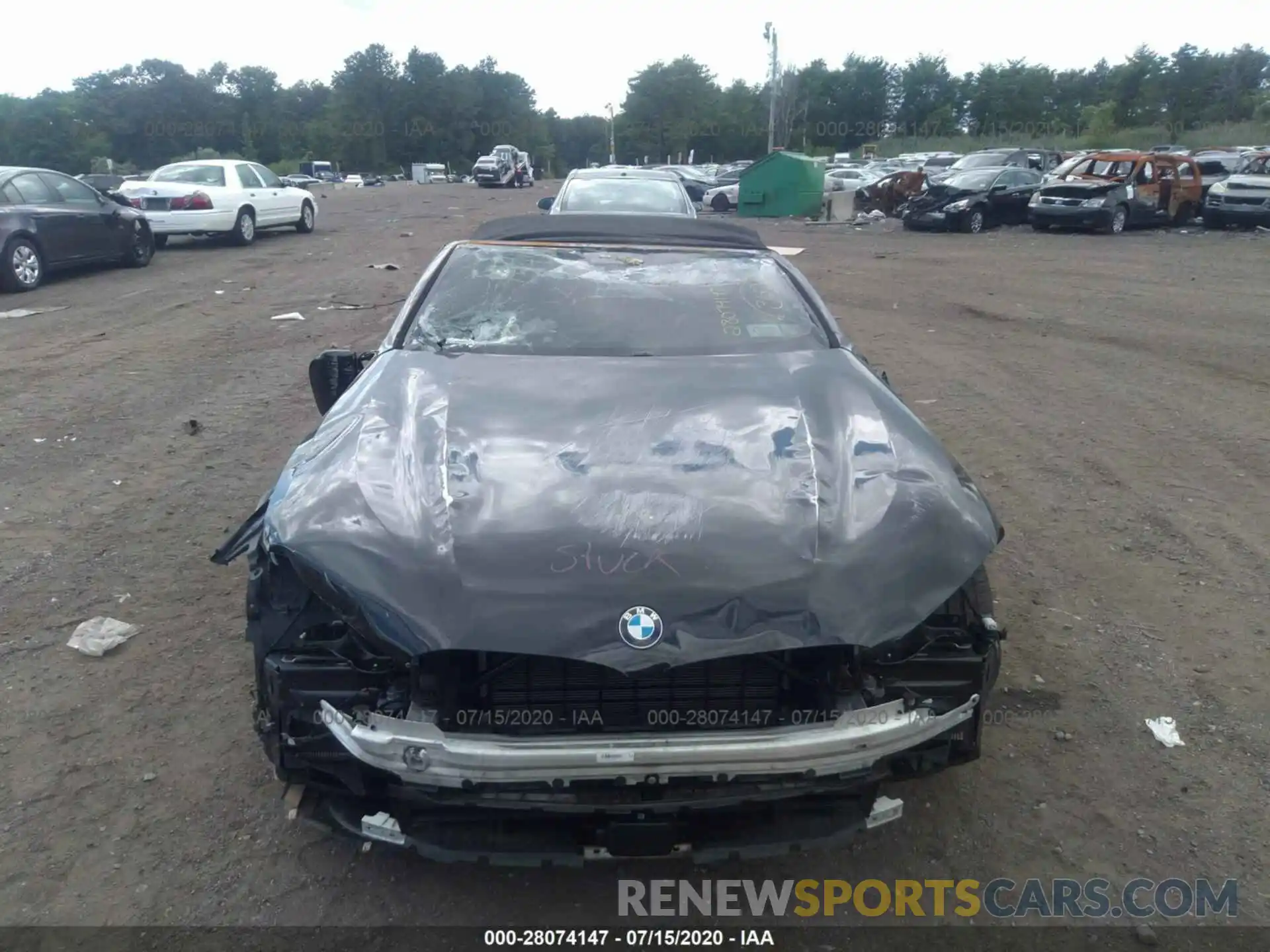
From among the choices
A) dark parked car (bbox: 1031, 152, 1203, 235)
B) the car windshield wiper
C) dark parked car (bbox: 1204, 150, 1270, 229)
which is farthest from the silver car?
dark parked car (bbox: 1204, 150, 1270, 229)

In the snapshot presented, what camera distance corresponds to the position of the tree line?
2388 inches

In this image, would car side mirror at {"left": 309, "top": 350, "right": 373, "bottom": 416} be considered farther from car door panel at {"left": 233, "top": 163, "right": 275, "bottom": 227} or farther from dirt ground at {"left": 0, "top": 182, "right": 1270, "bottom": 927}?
car door panel at {"left": 233, "top": 163, "right": 275, "bottom": 227}

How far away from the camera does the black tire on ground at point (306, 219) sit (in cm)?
1878

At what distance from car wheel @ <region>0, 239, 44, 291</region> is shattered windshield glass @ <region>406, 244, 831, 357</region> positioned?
9513 millimetres

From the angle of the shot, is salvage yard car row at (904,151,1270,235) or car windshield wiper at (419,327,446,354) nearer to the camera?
car windshield wiper at (419,327,446,354)

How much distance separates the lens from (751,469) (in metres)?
2.85

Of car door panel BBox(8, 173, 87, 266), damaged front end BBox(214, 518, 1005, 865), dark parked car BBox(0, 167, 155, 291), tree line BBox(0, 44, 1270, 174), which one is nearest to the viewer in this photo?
damaged front end BBox(214, 518, 1005, 865)

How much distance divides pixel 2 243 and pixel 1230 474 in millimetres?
12343

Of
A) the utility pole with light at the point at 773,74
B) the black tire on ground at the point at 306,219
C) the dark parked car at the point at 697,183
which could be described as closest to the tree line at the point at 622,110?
the utility pole with light at the point at 773,74

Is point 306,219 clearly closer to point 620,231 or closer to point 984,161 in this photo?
point 620,231

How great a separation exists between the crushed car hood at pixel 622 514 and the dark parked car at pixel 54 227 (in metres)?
10.4

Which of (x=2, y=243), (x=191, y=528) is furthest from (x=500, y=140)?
(x=191, y=528)

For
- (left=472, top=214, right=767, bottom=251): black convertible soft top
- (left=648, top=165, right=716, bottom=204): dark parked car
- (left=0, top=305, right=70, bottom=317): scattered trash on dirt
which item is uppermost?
(left=472, top=214, right=767, bottom=251): black convertible soft top

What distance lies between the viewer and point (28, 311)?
10.5 metres
